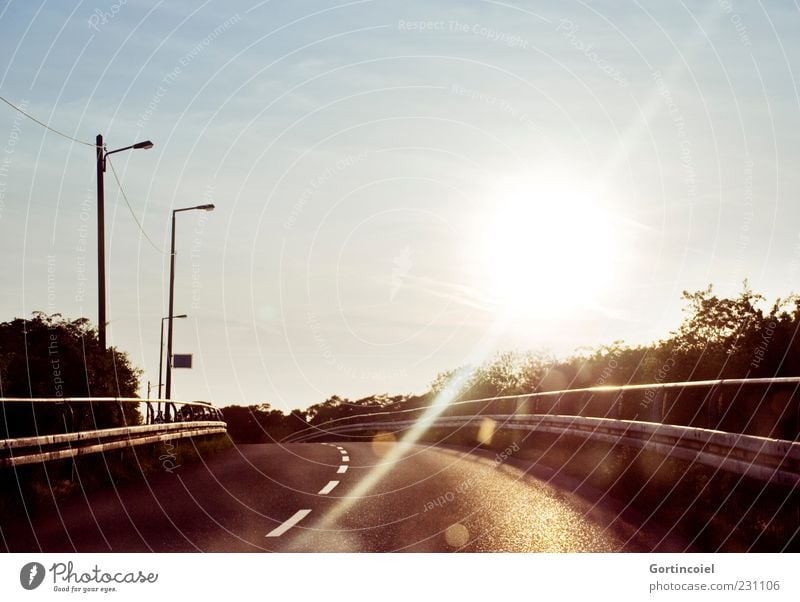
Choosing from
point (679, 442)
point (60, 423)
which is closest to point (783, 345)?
point (679, 442)

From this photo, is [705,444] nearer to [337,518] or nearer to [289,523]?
[337,518]

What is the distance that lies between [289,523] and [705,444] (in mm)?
4287

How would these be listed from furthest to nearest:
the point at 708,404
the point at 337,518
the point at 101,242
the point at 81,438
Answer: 1. the point at 101,242
2. the point at 81,438
3. the point at 337,518
4. the point at 708,404

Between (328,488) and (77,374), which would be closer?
(328,488)

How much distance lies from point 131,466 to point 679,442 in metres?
9.62

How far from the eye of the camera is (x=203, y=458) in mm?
19891

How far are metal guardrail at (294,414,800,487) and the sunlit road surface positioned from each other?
0.92 m

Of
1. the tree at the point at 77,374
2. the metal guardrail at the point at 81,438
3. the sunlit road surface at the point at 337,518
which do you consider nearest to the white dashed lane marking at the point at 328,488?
the sunlit road surface at the point at 337,518

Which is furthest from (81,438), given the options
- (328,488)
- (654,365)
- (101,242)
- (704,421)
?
(654,365)

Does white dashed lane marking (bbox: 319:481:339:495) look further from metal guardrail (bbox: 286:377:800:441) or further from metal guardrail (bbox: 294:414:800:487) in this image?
metal guardrail (bbox: 286:377:800:441)

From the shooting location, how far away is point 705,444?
8.28 meters
